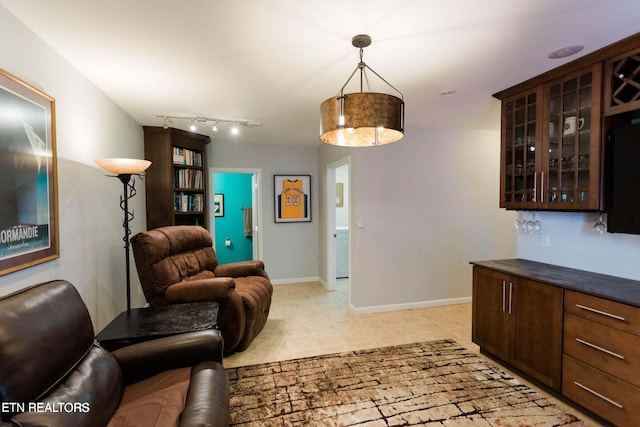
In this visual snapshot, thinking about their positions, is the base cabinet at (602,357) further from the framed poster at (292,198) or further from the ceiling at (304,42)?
the framed poster at (292,198)

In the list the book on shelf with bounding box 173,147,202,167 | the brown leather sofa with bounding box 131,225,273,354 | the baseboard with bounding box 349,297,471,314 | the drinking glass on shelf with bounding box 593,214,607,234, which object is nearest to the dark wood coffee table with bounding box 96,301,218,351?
the brown leather sofa with bounding box 131,225,273,354

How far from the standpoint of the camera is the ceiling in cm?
156

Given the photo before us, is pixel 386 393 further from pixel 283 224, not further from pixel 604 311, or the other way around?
pixel 283 224

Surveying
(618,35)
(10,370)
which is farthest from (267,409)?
(618,35)

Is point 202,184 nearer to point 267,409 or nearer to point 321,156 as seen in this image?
point 321,156

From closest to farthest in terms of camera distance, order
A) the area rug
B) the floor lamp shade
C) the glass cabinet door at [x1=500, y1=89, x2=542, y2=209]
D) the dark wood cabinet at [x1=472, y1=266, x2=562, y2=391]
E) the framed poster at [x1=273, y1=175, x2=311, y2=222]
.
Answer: the area rug
the dark wood cabinet at [x1=472, y1=266, x2=562, y2=391]
the floor lamp shade
the glass cabinet door at [x1=500, y1=89, x2=542, y2=209]
the framed poster at [x1=273, y1=175, x2=311, y2=222]

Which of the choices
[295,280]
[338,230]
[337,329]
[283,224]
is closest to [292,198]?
[283,224]

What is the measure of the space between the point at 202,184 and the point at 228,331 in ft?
8.15

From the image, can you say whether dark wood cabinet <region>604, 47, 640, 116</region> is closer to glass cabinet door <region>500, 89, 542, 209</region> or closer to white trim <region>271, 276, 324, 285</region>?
glass cabinet door <region>500, 89, 542, 209</region>

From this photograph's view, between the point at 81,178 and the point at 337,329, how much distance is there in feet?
8.78

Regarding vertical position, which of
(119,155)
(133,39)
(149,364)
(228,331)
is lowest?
(228,331)

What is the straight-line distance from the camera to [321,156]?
16.5 ft

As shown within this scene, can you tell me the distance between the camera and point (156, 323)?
2.09 metres

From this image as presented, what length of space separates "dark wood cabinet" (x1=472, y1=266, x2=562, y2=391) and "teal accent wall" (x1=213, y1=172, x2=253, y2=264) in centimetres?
457
